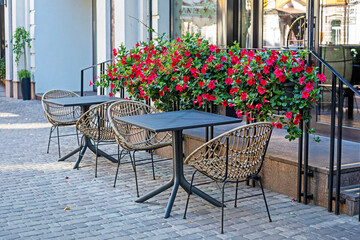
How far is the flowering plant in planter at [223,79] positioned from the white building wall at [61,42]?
8.17 m

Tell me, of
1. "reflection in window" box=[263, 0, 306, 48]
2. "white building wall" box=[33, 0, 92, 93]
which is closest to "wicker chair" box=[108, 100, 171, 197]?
"reflection in window" box=[263, 0, 306, 48]

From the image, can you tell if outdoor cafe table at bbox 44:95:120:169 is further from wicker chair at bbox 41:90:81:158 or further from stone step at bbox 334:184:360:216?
stone step at bbox 334:184:360:216

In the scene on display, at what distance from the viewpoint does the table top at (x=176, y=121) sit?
4734 millimetres

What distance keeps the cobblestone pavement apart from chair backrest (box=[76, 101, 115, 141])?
416 mm

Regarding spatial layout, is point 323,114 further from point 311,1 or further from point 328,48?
point 311,1

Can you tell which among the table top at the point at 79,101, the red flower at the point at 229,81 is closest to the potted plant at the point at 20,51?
the table top at the point at 79,101

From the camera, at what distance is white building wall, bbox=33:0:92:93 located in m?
15.5

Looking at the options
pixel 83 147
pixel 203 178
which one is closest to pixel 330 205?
pixel 203 178

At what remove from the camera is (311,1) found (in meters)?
5.43

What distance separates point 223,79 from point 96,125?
5.64 ft

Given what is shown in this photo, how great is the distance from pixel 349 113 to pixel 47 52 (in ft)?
35.2

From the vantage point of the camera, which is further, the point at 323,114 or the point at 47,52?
the point at 47,52

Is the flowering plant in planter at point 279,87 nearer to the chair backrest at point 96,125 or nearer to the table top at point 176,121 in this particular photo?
the table top at point 176,121

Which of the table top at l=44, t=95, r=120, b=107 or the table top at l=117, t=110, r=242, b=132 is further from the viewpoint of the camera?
the table top at l=44, t=95, r=120, b=107
